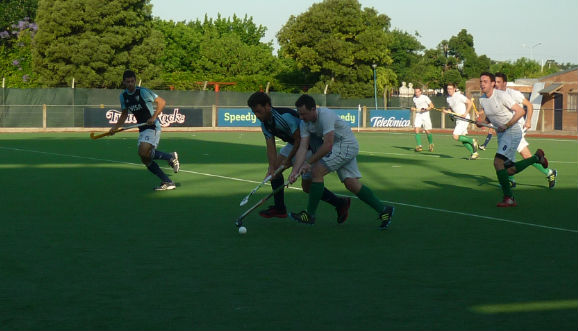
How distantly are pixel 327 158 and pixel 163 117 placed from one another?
Result: 114ft

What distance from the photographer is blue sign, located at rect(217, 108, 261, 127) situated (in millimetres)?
46125

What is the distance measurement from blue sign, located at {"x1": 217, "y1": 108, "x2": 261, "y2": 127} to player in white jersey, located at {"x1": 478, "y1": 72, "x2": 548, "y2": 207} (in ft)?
113

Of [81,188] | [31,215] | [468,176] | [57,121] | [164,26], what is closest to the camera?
[31,215]

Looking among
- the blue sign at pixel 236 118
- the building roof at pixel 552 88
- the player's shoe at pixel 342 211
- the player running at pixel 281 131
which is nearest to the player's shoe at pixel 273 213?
the player running at pixel 281 131

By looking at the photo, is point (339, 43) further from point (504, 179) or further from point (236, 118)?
point (504, 179)

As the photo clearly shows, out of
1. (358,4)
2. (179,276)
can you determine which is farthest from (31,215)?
(358,4)

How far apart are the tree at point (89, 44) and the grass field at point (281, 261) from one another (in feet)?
134

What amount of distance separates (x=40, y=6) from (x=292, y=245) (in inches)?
2028

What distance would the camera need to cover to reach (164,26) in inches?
3583

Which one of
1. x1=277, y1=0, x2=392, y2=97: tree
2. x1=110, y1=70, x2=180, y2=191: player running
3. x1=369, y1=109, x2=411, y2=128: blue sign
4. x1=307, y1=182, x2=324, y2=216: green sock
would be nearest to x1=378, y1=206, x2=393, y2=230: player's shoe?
x1=307, y1=182, x2=324, y2=216: green sock

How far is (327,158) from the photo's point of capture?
909 cm

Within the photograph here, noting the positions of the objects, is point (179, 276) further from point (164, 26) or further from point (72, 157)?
point (164, 26)

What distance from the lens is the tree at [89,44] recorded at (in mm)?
53969

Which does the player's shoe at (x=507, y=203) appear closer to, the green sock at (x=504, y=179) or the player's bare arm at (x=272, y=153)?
the green sock at (x=504, y=179)
